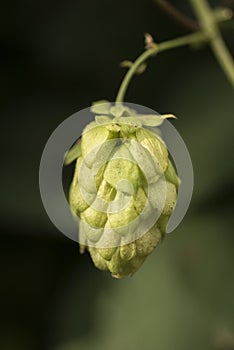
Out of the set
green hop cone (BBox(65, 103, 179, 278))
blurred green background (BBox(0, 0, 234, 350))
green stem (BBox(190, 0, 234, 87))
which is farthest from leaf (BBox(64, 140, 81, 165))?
blurred green background (BBox(0, 0, 234, 350))

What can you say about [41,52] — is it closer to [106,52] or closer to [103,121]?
[106,52]

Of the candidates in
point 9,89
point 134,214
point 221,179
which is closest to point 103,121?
point 134,214

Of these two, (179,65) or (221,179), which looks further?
(179,65)

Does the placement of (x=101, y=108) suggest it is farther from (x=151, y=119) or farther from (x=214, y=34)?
(x=214, y=34)

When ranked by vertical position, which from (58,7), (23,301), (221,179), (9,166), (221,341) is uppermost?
(58,7)

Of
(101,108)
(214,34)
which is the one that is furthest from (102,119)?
(214,34)

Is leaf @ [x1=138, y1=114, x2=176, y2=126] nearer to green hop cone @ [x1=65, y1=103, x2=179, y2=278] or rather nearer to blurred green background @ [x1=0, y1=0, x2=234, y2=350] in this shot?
green hop cone @ [x1=65, y1=103, x2=179, y2=278]

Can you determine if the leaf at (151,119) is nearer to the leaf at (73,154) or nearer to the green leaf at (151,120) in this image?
the green leaf at (151,120)
